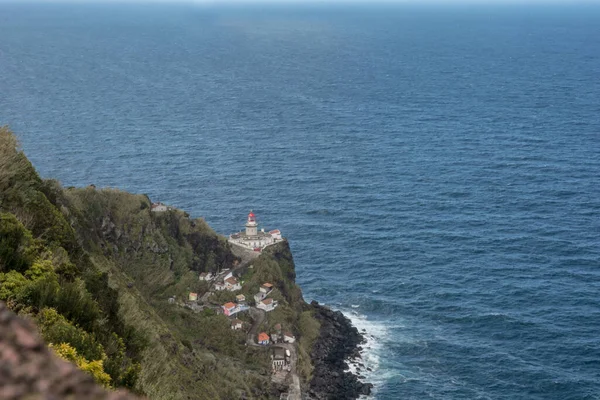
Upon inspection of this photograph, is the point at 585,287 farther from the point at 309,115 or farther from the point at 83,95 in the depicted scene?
the point at 83,95

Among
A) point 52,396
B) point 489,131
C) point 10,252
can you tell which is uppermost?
point 52,396

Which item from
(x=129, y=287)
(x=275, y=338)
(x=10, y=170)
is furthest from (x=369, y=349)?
(x=10, y=170)

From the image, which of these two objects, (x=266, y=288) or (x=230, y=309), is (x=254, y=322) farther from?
(x=266, y=288)

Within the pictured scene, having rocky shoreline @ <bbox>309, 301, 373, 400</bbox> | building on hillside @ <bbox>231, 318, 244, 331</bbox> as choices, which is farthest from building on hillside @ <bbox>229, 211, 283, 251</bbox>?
building on hillside @ <bbox>231, 318, 244, 331</bbox>

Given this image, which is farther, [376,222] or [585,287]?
[376,222]

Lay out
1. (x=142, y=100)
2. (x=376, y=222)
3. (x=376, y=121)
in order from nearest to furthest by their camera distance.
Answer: (x=376, y=222)
(x=376, y=121)
(x=142, y=100)

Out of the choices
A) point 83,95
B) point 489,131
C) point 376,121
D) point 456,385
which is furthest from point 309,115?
point 456,385

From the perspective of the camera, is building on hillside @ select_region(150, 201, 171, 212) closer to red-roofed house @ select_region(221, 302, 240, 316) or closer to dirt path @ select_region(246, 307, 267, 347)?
red-roofed house @ select_region(221, 302, 240, 316)
